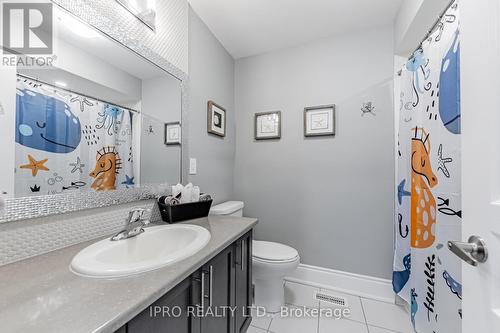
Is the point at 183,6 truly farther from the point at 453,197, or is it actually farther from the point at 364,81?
the point at 453,197

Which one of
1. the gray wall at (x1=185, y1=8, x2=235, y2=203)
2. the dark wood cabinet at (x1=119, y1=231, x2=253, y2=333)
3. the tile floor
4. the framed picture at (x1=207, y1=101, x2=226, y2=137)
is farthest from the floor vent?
the framed picture at (x1=207, y1=101, x2=226, y2=137)

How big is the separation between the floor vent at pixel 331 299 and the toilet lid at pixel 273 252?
19.6 inches

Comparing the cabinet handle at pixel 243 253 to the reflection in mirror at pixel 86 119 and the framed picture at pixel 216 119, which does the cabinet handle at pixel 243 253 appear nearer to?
the reflection in mirror at pixel 86 119

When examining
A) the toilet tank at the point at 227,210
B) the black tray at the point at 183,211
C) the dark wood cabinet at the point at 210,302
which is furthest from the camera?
the toilet tank at the point at 227,210

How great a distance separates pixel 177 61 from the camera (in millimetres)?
1454

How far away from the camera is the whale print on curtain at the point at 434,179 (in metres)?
0.94

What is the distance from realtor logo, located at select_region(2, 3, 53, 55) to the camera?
0.71 meters

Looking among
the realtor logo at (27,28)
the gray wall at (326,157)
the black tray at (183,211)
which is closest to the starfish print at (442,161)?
the gray wall at (326,157)

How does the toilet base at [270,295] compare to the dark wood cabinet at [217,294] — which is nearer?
the dark wood cabinet at [217,294]

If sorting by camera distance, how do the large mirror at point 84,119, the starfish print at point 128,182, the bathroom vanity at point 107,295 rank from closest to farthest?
the bathroom vanity at point 107,295, the large mirror at point 84,119, the starfish print at point 128,182

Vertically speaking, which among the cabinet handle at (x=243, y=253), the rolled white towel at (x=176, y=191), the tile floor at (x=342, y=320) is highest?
the rolled white towel at (x=176, y=191)

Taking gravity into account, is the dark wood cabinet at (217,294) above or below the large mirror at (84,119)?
below

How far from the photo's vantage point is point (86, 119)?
93cm

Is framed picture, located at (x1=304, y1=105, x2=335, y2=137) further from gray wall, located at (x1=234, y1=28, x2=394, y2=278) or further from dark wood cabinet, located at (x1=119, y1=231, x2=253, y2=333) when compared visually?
dark wood cabinet, located at (x1=119, y1=231, x2=253, y2=333)
